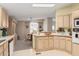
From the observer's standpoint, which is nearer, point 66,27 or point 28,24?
point 66,27

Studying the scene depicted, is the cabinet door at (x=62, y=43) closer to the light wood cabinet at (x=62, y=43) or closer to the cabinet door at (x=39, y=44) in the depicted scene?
the light wood cabinet at (x=62, y=43)

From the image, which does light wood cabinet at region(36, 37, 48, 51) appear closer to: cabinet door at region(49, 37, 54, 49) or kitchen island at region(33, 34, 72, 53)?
kitchen island at region(33, 34, 72, 53)

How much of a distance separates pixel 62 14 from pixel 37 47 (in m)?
1.82

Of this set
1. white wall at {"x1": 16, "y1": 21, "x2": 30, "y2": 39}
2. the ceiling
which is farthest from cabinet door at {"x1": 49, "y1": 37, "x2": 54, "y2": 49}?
white wall at {"x1": 16, "y1": 21, "x2": 30, "y2": 39}

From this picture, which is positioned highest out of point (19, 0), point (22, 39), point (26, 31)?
point (19, 0)

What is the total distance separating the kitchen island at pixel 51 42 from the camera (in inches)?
193

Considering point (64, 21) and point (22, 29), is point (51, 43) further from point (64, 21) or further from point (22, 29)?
point (22, 29)

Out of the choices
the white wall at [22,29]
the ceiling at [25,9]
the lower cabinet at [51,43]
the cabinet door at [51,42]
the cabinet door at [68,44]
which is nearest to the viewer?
the ceiling at [25,9]

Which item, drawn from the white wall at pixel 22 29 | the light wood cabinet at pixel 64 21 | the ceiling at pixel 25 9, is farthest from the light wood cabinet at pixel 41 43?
the white wall at pixel 22 29

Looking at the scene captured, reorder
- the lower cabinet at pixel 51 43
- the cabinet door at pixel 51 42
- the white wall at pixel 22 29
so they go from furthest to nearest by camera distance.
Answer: the white wall at pixel 22 29
the cabinet door at pixel 51 42
the lower cabinet at pixel 51 43

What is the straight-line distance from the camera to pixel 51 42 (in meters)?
5.21

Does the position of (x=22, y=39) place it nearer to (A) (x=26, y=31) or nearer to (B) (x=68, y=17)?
(A) (x=26, y=31)

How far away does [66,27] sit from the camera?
17.8ft

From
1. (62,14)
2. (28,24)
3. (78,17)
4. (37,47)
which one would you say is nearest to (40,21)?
(28,24)
